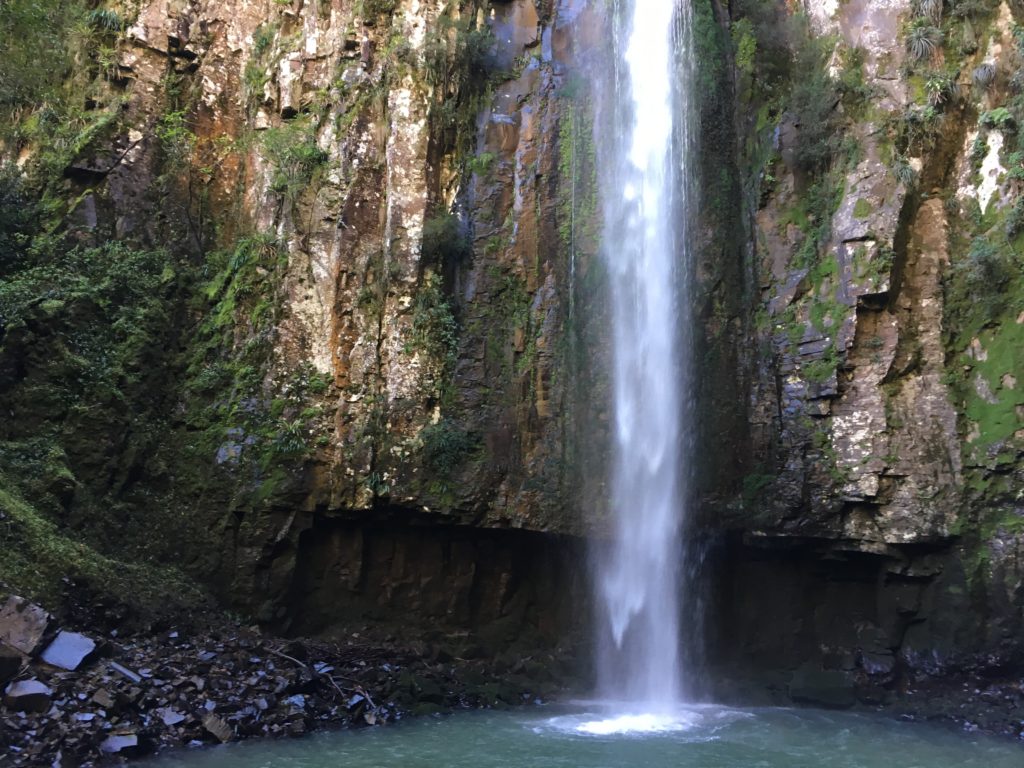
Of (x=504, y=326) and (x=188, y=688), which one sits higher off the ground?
(x=504, y=326)

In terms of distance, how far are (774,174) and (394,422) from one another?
824 centimetres

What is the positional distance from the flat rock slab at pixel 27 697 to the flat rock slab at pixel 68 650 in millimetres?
525

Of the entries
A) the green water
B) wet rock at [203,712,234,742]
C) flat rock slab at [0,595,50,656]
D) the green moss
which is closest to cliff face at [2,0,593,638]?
Answer: the green moss

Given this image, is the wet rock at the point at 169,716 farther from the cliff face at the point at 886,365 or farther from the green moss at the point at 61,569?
Answer: the cliff face at the point at 886,365

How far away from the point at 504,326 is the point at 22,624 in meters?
8.13

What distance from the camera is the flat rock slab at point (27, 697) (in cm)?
854

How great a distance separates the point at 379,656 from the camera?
41.1 feet

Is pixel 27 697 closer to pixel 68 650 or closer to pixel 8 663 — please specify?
pixel 8 663

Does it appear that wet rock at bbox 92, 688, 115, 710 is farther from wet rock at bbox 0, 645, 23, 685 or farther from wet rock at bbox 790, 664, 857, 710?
wet rock at bbox 790, 664, 857, 710

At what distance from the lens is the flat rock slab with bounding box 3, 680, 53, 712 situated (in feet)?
28.0

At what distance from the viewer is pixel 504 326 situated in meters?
14.3

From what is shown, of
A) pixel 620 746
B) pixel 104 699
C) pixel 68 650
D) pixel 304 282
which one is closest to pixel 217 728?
pixel 104 699

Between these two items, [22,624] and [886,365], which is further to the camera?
[886,365]

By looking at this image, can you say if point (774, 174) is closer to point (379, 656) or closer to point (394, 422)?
point (394, 422)
